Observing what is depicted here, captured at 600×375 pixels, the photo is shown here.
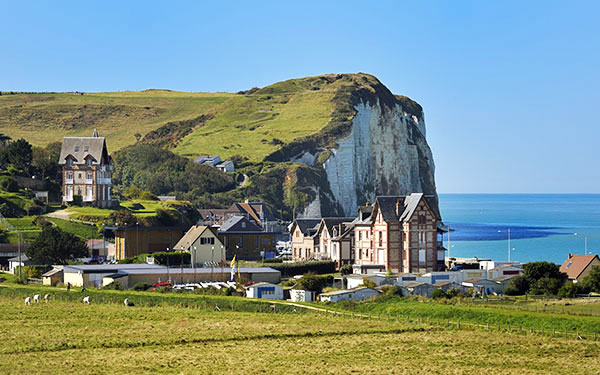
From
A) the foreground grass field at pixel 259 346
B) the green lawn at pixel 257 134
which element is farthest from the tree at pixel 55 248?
the green lawn at pixel 257 134

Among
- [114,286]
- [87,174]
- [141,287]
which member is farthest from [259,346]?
[87,174]

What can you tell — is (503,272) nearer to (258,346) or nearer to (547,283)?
Answer: (547,283)

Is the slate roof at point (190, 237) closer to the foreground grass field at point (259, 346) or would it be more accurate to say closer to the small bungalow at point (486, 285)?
the small bungalow at point (486, 285)

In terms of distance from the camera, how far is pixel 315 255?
8975 centimetres

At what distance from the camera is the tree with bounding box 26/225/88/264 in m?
80.0

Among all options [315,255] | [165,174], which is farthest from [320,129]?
[315,255]

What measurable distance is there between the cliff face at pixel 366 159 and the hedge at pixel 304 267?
76239 millimetres

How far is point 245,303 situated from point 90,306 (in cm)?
880

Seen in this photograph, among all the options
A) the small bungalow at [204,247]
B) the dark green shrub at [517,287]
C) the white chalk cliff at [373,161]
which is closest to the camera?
the dark green shrub at [517,287]

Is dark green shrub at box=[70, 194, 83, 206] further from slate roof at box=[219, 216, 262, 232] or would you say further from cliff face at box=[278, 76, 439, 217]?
cliff face at box=[278, 76, 439, 217]

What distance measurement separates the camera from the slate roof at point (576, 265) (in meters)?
70.1

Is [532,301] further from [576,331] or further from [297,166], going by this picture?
[297,166]

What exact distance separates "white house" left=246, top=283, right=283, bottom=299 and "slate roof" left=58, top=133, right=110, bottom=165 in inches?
2128

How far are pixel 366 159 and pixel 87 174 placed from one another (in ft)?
249
